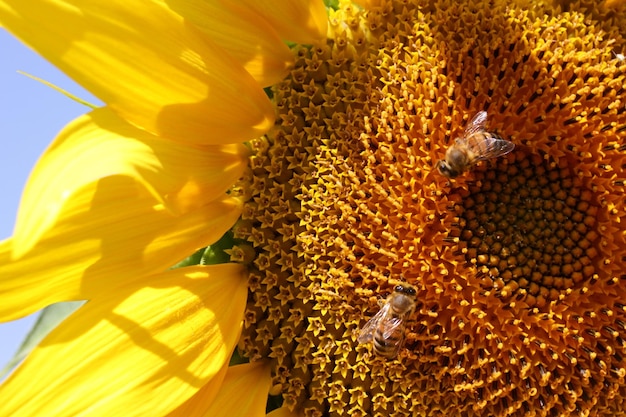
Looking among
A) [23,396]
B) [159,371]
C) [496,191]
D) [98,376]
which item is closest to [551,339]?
[496,191]

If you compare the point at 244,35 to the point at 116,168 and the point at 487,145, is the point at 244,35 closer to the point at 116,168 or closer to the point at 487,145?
the point at 116,168

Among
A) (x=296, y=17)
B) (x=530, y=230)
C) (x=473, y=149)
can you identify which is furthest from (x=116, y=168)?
(x=530, y=230)

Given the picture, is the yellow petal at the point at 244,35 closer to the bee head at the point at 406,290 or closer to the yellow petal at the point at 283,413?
the bee head at the point at 406,290

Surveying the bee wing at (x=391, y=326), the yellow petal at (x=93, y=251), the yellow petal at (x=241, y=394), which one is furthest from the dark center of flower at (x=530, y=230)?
the yellow petal at (x=93, y=251)

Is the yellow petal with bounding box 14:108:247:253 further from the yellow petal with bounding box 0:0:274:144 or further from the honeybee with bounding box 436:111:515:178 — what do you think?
the honeybee with bounding box 436:111:515:178

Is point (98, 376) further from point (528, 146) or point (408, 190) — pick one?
point (528, 146)

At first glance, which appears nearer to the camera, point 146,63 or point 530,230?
point 146,63

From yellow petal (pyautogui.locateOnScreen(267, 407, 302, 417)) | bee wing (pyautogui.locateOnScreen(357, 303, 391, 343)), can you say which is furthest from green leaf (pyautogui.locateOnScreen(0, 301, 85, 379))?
bee wing (pyautogui.locateOnScreen(357, 303, 391, 343))
